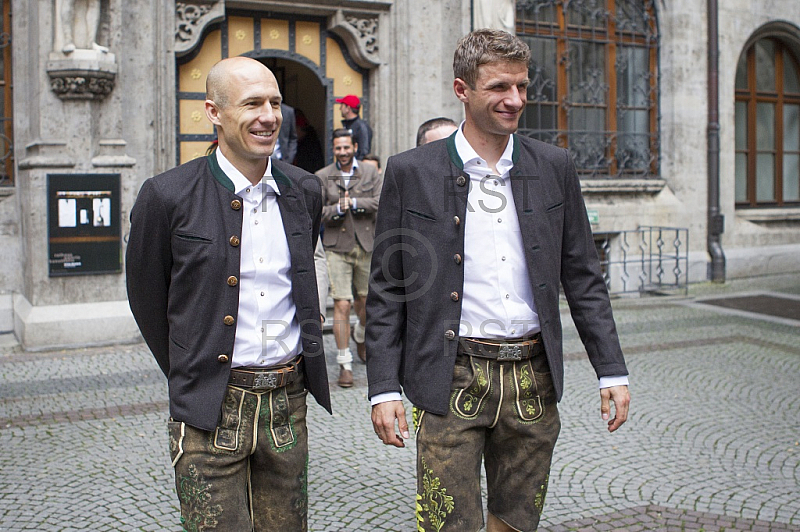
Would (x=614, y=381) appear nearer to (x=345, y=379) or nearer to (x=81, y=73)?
(x=345, y=379)

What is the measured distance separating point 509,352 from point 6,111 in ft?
24.7

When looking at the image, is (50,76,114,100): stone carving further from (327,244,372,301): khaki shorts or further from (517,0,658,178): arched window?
(517,0,658,178): arched window

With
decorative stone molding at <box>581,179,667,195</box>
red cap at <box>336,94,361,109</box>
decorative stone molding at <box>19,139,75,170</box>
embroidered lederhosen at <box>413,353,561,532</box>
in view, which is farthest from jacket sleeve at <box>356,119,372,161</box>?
embroidered lederhosen at <box>413,353,561,532</box>

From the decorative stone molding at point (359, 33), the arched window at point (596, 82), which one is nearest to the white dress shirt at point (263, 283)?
the decorative stone molding at point (359, 33)

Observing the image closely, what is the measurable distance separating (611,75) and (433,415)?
1013cm

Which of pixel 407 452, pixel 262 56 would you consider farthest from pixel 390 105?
pixel 407 452

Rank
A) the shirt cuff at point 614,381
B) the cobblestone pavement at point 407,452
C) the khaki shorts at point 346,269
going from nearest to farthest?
the shirt cuff at point 614,381 → the cobblestone pavement at point 407,452 → the khaki shorts at point 346,269

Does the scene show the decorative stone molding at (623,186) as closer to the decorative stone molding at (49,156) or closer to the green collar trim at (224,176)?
the decorative stone molding at (49,156)

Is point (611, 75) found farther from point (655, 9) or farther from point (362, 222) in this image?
point (362, 222)

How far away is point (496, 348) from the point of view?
2.69 metres

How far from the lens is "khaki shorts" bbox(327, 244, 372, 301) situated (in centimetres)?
684

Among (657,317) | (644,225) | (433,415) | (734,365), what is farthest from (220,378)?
(644,225)

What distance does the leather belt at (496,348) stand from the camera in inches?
106

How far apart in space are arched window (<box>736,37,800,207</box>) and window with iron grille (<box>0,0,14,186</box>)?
10060 millimetres
